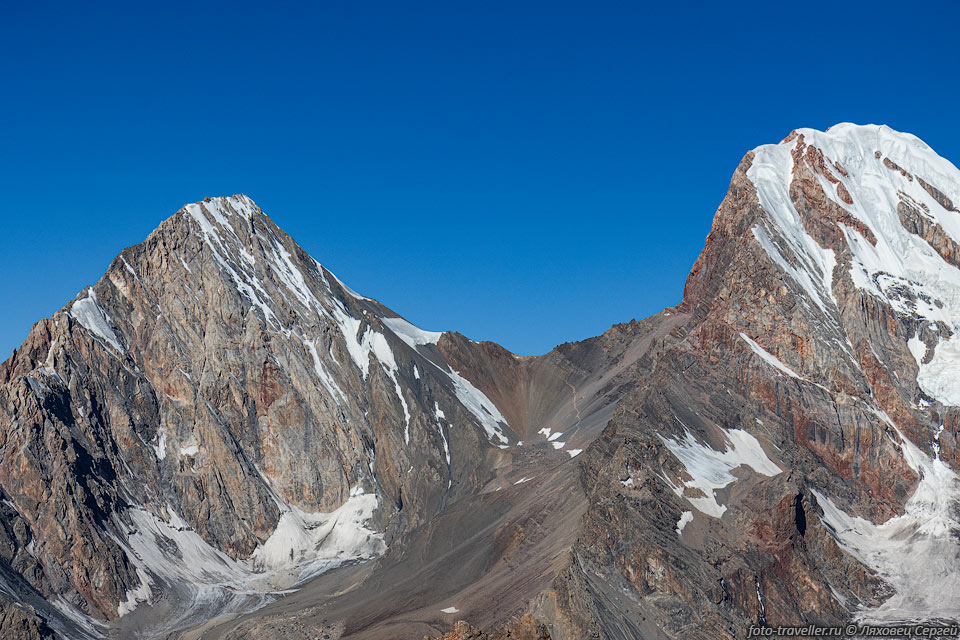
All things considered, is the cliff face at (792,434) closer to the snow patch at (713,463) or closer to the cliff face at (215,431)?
the snow patch at (713,463)

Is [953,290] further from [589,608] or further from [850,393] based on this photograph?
[589,608]

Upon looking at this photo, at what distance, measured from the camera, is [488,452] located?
178250 mm

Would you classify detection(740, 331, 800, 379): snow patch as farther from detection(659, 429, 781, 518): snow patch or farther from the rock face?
detection(659, 429, 781, 518): snow patch

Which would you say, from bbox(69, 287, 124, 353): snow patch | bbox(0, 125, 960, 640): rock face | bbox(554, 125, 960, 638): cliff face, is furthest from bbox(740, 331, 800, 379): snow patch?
bbox(69, 287, 124, 353): snow patch

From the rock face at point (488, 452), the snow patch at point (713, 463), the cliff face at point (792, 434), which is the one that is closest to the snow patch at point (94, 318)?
the rock face at point (488, 452)

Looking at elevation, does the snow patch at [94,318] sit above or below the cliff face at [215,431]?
above

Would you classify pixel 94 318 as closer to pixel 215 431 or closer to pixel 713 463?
pixel 215 431

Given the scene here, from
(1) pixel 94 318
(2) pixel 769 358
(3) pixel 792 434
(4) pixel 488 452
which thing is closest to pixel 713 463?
(3) pixel 792 434

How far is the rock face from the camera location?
12794 centimetres

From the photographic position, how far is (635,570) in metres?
118

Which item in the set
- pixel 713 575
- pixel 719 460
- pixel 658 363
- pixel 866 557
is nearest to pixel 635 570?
pixel 713 575

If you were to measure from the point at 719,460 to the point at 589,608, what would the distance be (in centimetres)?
4159

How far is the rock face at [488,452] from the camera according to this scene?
127938 mm

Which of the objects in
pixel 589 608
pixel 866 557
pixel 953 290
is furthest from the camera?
pixel 953 290
